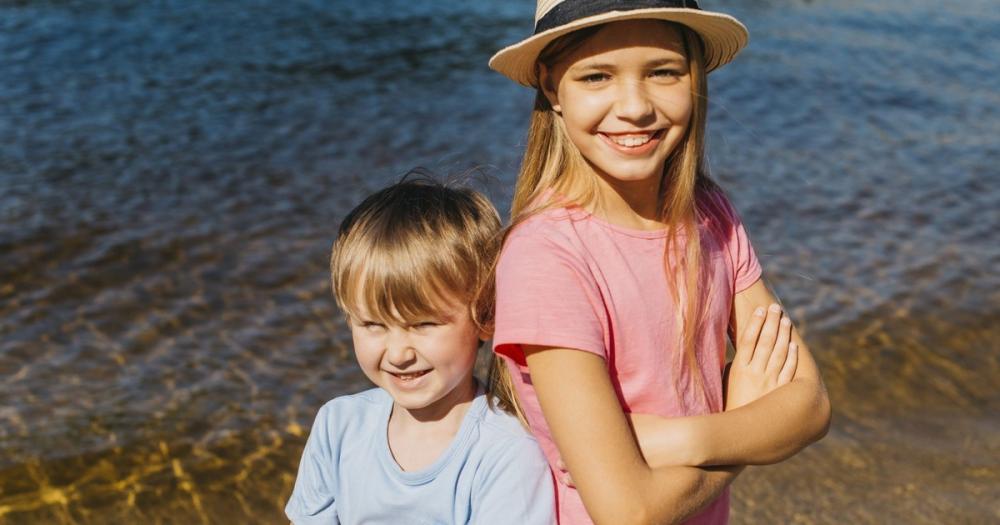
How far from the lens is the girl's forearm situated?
225cm

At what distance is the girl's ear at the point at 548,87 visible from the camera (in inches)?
96.7

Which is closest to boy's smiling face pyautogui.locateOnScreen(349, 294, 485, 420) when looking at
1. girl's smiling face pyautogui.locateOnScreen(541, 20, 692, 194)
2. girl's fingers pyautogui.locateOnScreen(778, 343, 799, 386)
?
girl's smiling face pyautogui.locateOnScreen(541, 20, 692, 194)

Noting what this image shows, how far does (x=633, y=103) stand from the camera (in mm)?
2283

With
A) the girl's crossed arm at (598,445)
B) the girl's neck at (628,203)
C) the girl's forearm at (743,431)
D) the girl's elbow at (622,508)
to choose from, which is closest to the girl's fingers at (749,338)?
the girl's forearm at (743,431)

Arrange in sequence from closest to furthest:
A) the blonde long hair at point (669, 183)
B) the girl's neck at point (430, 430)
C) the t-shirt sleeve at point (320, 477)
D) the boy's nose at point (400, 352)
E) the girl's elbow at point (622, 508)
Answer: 1. the girl's elbow at point (622, 508)
2. the blonde long hair at point (669, 183)
3. the boy's nose at point (400, 352)
4. the girl's neck at point (430, 430)
5. the t-shirt sleeve at point (320, 477)

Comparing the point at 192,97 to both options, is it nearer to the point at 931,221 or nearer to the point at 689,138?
the point at 931,221

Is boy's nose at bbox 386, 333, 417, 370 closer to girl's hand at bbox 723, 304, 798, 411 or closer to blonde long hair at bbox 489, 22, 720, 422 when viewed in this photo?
blonde long hair at bbox 489, 22, 720, 422

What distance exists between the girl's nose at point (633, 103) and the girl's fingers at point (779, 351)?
0.65 metres

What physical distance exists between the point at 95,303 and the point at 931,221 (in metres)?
5.01

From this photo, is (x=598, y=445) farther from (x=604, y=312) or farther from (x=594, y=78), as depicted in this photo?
(x=594, y=78)

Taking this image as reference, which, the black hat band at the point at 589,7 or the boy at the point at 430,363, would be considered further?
the boy at the point at 430,363

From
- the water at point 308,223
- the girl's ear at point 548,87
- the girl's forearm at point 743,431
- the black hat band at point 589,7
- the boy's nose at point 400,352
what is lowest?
the water at point 308,223

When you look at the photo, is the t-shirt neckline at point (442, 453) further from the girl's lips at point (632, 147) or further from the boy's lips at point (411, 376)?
the girl's lips at point (632, 147)

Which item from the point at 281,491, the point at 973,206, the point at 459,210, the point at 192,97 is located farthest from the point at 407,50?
the point at 459,210
